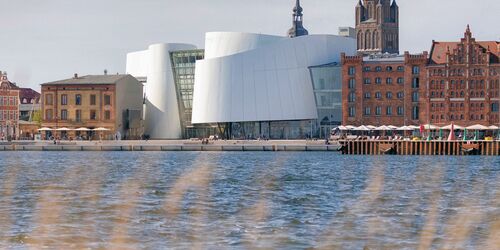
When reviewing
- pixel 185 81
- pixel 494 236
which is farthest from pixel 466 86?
pixel 494 236

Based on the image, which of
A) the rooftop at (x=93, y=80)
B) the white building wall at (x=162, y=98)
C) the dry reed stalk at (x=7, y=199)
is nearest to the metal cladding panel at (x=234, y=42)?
the white building wall at (x=162, y=98)

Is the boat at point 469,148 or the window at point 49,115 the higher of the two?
the window at point 49,115

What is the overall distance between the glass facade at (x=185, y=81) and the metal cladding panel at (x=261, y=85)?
34.0ft

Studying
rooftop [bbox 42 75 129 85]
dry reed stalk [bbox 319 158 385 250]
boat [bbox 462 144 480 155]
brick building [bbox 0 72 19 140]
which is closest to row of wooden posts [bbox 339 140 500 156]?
boat [bbox 462 144 480 155]

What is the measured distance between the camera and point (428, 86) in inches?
5792

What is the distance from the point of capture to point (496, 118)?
145 metres

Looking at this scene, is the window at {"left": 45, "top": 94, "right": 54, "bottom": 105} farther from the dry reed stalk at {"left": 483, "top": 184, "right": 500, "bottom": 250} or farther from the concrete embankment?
the dry reed stalk at {"left": 483, "top": 184, "right": 500, "bottom": 250}

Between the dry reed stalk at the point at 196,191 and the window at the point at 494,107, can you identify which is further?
the window at the point at 494,107

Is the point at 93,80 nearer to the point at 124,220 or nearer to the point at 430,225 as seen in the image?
the point at 124,220

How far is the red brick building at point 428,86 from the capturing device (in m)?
145

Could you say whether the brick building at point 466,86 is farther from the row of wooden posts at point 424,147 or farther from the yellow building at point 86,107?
the yellow building at point 86,107

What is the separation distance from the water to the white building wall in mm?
84241

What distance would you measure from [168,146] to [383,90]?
28160mm

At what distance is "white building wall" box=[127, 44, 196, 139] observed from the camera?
549 feet
